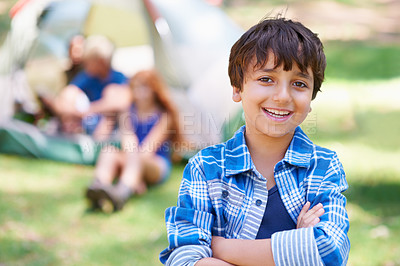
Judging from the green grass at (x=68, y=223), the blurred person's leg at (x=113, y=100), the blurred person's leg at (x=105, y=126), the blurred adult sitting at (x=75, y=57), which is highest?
the blurred adult sitting at (x=75, y=57)

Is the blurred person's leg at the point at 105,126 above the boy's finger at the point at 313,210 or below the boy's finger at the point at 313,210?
below

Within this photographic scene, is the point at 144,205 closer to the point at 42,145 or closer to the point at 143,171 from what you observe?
the point at 143,171

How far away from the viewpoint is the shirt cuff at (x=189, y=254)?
4.06 feet

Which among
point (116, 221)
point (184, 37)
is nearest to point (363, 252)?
point (116, 221)

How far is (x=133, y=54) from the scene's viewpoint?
5523mm

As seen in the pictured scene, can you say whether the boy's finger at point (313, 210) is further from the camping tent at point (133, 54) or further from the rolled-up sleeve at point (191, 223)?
the camping tent at point (133, 54)

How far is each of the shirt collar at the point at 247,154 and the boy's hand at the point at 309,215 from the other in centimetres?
11

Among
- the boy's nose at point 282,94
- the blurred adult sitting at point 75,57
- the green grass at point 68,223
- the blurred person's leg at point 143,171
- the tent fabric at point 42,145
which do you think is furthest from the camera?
the blurred adult sitting at point 75,57

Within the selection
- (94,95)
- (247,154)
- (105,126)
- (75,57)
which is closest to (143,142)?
(105,126)

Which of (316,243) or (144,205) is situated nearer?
(316,243)

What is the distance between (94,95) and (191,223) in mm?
3794

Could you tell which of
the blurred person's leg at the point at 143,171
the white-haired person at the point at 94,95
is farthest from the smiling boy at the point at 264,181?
the white-haired person at the point at 94,95

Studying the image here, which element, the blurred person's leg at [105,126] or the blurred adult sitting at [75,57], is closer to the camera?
the blurred person's leg at [105,126]

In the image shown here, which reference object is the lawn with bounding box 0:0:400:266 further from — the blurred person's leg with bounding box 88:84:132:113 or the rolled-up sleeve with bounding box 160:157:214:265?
the rolled-up sleeve with bounding box 160:157:214:265
